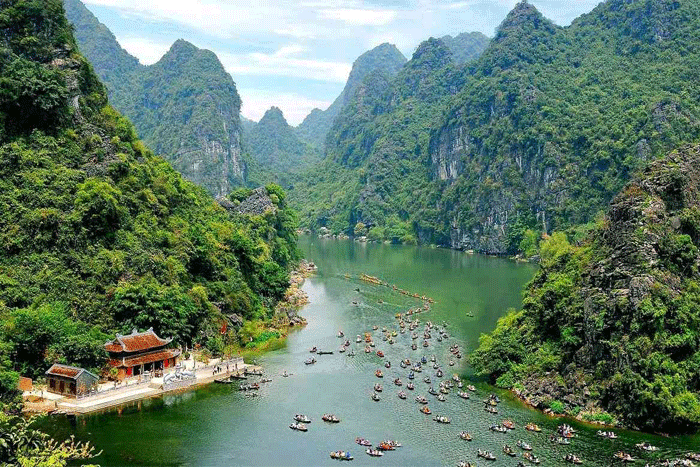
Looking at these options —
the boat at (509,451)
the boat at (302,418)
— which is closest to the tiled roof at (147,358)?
the boat at (302,418)

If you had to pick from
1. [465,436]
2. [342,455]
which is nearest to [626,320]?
[465,436]

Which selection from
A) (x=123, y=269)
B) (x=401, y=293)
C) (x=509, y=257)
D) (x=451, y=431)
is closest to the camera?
(x=451, y=431)

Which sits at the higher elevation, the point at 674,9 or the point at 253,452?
the point at 674,9

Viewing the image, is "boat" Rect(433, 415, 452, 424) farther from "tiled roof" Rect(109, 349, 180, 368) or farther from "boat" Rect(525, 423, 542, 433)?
"tiled roof" Rect(109, 349, 180, 368)

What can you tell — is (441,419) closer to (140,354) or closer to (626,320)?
(626,320)

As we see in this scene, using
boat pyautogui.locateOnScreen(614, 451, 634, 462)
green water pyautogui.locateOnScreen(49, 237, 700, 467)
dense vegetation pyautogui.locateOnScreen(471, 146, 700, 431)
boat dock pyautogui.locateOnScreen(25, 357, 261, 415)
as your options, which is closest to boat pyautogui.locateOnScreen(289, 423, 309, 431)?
green water pyautogui.locateOnScreen(49, 237, 700, 467)

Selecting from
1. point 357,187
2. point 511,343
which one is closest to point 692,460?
point 511,343

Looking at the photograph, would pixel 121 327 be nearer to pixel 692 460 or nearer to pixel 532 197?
pixel 692 460
